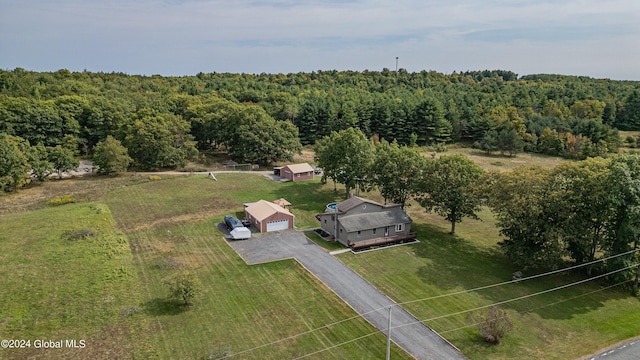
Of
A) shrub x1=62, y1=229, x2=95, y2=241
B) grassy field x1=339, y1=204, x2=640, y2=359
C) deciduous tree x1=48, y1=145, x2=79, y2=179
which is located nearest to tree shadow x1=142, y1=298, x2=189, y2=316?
grassy field x1=339, y1=204, x2=640, y2=359

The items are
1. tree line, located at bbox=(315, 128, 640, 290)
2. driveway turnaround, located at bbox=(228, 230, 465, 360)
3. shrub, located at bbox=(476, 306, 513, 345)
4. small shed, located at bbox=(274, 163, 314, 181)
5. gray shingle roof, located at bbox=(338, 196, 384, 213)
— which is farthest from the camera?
small shed, located at bbox=(274, 163, 314, 181)

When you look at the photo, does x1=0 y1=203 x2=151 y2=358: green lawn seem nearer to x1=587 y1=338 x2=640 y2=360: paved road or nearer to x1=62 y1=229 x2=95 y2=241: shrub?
x1=62 y1=229 x2=95 y2=241: shrub

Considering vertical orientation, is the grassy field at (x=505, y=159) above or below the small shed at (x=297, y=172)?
Result: below

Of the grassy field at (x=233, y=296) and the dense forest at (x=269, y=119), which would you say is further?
the dense forest at (x=269, y=119)

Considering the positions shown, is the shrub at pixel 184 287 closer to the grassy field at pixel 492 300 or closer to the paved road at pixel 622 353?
the grassy field at pixel 492 300

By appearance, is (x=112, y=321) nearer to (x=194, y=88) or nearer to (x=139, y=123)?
(x=139, y=123)

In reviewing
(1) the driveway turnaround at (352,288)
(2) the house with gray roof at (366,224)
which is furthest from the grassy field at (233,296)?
(2) the house with gray roof at (366,224)

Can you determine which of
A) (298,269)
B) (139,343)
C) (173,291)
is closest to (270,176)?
(298,269)
